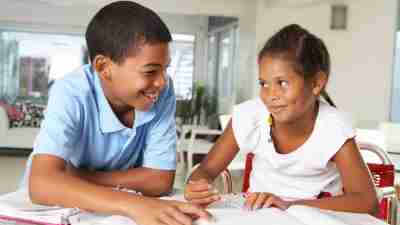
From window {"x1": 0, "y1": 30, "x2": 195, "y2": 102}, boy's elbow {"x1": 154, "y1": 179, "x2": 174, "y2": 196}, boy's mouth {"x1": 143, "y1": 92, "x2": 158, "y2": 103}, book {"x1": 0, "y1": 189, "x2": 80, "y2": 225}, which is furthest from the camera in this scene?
window {"x1": 0, "y1": 30, "x2": 195, "y2": 102}

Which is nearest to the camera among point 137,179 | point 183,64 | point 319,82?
point 137,179

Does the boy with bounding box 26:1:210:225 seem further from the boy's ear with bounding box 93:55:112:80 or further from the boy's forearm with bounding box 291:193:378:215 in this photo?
the boy's forearm with bounding box 291:193:378:215

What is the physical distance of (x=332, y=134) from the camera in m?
1.40

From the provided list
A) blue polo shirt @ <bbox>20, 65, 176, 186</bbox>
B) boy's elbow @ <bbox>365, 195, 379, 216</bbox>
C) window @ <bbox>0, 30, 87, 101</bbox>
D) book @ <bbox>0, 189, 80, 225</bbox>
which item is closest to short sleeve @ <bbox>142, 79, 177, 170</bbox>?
blue polo shirt @ <bbox>20, 65, 176, 186</bbox>

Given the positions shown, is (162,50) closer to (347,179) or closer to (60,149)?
(60,149)

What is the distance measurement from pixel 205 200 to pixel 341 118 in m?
0.52

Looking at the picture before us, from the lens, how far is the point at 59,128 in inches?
47.5

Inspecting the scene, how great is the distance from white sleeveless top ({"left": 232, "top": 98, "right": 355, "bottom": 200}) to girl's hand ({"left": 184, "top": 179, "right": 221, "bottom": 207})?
0.30 m

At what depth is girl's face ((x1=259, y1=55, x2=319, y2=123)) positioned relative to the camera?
135 cm

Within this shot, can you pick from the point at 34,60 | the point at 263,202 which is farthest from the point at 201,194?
the point at 34,60

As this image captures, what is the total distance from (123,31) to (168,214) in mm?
461

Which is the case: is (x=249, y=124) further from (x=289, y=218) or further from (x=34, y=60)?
(x=34, y=60)

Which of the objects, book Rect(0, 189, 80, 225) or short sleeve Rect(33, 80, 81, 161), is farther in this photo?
short sleeve Rect(33, 80, 81, 161)

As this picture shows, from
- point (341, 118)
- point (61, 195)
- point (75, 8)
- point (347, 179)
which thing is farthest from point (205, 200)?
point (75, 8)
